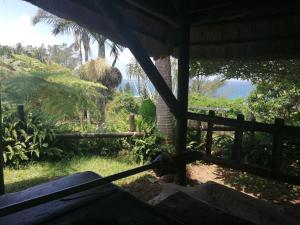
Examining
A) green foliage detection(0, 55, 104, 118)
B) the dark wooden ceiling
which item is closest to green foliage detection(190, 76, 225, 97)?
green foliage detection(0, 55, 104, 118)

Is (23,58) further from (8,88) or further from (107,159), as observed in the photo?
(107,159)

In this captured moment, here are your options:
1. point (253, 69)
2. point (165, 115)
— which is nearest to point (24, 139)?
point (165, 115)

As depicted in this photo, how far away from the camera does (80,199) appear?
4.76 ft

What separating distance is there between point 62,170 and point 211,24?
12.7 ft

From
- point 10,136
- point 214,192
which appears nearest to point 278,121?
point 214,192

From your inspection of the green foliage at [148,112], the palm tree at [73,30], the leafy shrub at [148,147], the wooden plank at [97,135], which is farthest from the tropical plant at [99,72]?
the leafy shrub at [148,147]

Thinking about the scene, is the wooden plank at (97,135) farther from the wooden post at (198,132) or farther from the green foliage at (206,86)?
the green foliage at (206,86)

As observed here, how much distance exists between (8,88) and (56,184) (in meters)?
5.65

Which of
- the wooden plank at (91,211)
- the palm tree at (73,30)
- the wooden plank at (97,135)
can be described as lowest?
the wooden plank at (97,135)

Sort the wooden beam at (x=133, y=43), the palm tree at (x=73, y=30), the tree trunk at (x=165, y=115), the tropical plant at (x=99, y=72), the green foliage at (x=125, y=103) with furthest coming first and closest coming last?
the tropical plant at (x=99, y=72), the palm tree at (x=73, y=30), the green foliage at (x=125, y=103), the tree trunk at (x=165, y=115), the wooden beam at (x=133, y=43)

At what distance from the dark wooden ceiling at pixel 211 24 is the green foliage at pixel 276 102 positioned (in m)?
4.63

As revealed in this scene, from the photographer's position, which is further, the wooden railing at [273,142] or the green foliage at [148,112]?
the green foliage at [148,112]

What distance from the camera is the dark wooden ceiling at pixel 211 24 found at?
7.88 ft

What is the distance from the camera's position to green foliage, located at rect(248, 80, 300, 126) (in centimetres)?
765
